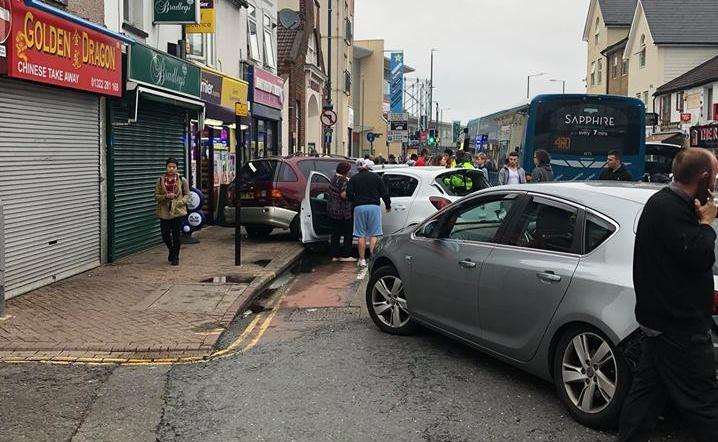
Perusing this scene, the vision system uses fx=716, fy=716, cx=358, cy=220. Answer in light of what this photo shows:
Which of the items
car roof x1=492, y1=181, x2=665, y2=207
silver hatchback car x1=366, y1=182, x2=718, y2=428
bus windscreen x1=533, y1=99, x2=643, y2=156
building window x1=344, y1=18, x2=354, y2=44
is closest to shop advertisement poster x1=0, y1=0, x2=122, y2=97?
silver hatchback car x1=366, y1=182, x2=718, y2=428

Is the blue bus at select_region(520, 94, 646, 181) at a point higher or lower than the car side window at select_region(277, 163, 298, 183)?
higher

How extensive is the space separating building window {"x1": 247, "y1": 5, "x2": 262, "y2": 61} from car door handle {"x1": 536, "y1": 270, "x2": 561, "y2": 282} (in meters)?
17.3

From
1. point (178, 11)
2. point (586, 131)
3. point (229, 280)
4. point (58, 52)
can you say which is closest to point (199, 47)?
point (178, 11)

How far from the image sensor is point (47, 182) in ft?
30.8

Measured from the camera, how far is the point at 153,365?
20.3 feet

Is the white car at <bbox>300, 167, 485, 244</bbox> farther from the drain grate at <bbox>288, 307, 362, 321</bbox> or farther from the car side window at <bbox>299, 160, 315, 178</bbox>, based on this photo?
the drain grate at <bbox>288, 307, 362, 321</bbox>

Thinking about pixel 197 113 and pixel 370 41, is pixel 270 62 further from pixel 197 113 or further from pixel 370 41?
pixel 370 41

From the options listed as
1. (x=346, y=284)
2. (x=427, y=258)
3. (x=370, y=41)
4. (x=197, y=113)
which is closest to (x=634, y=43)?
(x=370, y=41)

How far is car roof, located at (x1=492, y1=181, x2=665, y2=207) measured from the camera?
486cm

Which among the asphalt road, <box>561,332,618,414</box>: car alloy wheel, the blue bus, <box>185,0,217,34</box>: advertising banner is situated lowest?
the asphalt road

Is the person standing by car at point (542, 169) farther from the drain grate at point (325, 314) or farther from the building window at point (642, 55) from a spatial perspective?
the building window at point (642, 55)

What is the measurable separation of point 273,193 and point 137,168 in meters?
2.59

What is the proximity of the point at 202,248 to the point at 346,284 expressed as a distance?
405cm

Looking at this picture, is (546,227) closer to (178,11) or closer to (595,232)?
(595,232)
